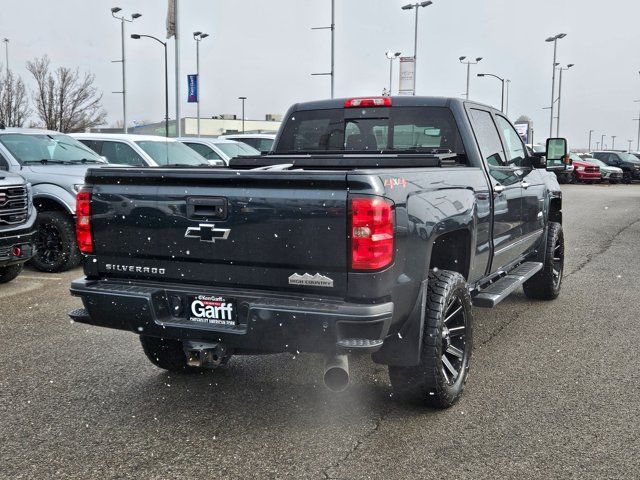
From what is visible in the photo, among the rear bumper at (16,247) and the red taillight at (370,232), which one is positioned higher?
the red taillight at (370,232)

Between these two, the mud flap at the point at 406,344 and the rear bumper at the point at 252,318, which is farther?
the mud flap at the point at 406,344

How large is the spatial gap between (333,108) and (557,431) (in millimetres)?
3076

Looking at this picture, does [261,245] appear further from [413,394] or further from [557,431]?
[557,431]

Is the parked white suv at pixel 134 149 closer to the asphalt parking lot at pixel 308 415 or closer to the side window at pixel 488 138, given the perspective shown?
the asphalt parking lot at pixel 308 415

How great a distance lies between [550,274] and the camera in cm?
703

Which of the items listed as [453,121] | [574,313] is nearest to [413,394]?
[453,121]

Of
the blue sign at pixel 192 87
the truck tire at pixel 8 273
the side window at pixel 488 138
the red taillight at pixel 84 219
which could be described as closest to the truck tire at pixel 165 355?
the red taillight at pixel 84 219

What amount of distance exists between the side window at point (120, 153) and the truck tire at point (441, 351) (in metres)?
8.92

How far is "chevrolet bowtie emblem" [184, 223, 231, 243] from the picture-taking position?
3623 millimetres

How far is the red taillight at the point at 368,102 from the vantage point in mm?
5430

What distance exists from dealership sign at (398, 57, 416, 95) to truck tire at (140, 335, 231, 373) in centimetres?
2753

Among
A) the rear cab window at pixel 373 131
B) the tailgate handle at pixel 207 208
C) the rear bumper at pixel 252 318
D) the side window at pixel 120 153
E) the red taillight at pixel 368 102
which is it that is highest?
the red taillight at pixel 368 102

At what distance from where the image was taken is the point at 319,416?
160 inches

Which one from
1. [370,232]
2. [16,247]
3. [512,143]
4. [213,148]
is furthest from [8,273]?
[213,148]
